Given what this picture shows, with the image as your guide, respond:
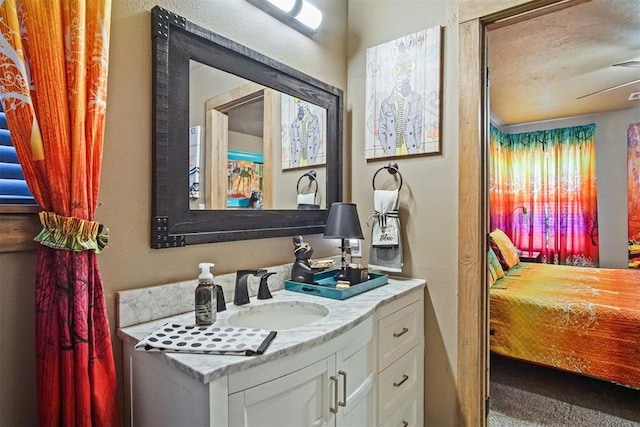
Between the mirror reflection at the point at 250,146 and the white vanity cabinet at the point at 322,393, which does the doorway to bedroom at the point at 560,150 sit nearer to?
the white vanity cabinet at the point at 322,393

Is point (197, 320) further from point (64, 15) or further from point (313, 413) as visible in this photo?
point (64, 15)

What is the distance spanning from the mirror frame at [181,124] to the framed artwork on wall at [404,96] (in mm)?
581

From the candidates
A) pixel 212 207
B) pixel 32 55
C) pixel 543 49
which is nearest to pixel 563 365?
pixel 543 49

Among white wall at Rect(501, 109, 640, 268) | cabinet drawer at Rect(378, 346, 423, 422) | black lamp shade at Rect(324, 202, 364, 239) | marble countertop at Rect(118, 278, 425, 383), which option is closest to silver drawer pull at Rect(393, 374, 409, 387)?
cabinet drawer at Rect(378, 346, 423, 422)

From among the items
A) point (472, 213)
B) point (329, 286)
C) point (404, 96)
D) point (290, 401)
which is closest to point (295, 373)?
point (290, 401)

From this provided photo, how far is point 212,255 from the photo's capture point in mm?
1379

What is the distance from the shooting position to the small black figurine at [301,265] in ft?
5.20

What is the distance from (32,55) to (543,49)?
122 inches

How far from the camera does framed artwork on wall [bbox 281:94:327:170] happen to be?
5.68 ft

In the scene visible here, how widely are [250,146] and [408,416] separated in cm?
143

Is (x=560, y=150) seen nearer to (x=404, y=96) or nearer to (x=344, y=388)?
(x=404, y=96)

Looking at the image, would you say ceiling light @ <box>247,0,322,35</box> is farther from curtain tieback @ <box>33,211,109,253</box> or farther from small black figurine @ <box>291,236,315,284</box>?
curtain tieback @ <box>33,211,109,253</box>

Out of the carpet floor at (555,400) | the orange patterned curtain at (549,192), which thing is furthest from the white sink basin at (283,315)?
the orange patterned curtain at (549,192)

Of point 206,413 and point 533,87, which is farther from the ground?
point 533,87
